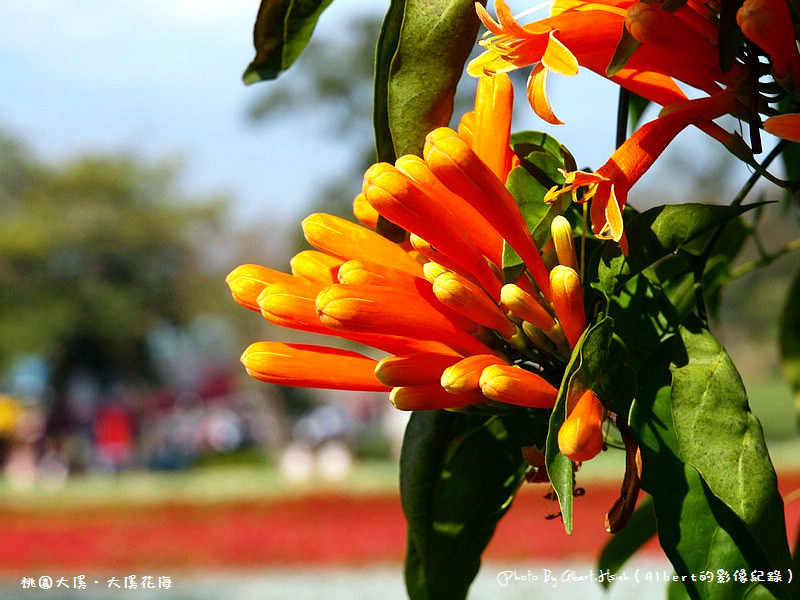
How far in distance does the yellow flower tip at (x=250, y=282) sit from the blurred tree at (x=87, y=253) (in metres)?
15.6

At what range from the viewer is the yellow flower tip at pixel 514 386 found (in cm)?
39

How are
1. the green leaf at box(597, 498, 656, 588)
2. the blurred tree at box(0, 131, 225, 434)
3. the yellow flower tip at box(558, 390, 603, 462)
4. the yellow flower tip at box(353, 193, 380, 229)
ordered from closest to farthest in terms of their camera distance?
the yellow flower tip at box(558, 390, 603, 462) < the yellow flower tip at box(353, 193, 380, 229) < the green leaf at box(597, 498, 656, 588) < the blurred tree at box(0, 131, 225, 434)

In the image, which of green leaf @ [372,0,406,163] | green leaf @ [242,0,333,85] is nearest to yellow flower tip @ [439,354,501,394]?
green leaf @ [372,0,406,163]

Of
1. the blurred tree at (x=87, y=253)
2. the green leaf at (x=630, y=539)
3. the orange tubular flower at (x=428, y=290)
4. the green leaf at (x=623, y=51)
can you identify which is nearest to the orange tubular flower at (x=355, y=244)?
the orange tubular flower at (x=428, y=290)

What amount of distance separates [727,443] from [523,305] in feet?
0.30

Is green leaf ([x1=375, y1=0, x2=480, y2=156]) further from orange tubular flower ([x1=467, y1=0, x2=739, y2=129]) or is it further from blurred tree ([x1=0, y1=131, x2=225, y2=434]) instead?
blurred tree ([x1=0, y1=131, x2=225, y2=434])

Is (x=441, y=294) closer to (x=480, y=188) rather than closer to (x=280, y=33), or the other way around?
(x=480, y=188)

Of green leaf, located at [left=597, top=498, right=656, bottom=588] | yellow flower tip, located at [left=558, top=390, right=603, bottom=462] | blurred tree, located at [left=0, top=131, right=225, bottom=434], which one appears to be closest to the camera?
yellow flower tip, located at [left=558, top=390, right=603, bottom=462]

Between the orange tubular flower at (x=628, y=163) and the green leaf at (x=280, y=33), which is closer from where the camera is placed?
the orange tubular flower at (x=628, y=163)

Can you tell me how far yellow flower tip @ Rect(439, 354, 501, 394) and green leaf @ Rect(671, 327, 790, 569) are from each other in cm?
7

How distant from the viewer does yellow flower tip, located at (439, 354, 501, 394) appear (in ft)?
1.29

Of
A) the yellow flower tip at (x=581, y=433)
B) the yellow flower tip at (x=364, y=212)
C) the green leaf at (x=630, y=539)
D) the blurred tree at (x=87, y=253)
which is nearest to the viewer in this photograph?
the yellow flower tip at (x=581, y=433)

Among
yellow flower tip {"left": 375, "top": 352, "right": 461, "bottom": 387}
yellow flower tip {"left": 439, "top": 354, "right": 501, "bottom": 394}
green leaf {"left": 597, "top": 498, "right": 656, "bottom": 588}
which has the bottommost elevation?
green leaf {"left": 597, "top": 498, "right": 656, "bottom": 588}

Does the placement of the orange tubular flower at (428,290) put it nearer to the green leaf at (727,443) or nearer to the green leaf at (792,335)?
the green leaf at (727,443)
